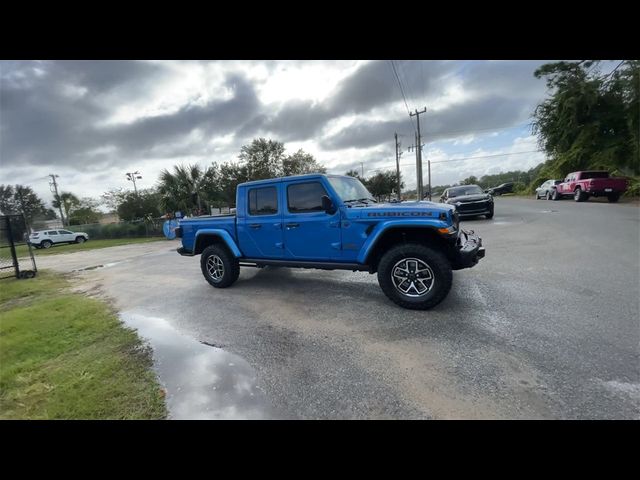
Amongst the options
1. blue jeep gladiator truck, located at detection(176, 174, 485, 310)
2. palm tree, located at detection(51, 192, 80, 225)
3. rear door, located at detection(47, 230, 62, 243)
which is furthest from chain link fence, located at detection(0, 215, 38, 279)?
palm tree, located at detection(51, 192, 80, 225)

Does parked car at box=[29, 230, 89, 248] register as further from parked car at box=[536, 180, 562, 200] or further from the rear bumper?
parked car at box=[536, 180, 562, 200]

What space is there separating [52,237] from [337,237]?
28.2 meters

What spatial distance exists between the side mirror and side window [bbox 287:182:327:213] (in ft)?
0.66

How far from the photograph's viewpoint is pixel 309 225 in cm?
430

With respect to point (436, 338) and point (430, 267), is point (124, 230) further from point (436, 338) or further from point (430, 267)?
point (436, 338)

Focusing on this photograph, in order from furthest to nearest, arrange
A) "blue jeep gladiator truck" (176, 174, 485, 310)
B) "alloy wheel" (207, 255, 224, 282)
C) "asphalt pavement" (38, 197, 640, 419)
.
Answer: "alloy wheel" (207, 255, 224, 282) < "blue jeep gladiator truck" (176, 174, 485, 310) < "asphalt pavement" (38, 197, 640, 419)

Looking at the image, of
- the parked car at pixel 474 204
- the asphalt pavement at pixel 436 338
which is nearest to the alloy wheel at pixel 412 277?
the asphalt pavement at pixel 436 338

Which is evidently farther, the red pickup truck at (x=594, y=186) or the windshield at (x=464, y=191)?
the red pickup truck at (x=594, y=186)

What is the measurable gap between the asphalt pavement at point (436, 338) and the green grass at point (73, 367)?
1.01ft

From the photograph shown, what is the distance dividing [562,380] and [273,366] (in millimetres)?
2395

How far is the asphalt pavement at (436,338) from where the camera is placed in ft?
6.79

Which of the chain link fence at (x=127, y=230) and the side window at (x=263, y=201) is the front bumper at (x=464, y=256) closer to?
the side window at (x=263, y=201)

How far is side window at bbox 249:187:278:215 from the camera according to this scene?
15.4ft
